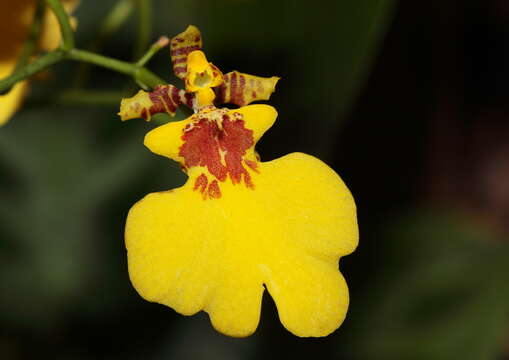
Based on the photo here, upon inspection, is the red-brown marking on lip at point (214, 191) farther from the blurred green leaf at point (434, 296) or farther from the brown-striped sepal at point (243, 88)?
the blurred green leaf at point (434, 296)

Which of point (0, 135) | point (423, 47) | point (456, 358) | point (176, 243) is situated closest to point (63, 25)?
point (176, 243)

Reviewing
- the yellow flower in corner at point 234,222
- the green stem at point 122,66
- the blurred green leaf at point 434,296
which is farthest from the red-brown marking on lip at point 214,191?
the blurred green leaf at point 434,296

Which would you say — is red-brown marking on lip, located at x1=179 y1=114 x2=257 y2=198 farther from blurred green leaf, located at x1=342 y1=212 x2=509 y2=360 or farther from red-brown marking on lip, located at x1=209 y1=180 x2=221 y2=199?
blurred green leaf, located at x1=342 y1=212 x2=509 y2=360

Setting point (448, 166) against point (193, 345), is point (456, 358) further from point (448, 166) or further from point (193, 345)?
point (448, 166)

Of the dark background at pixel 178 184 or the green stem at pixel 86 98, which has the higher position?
the green stem at pixel 86 98

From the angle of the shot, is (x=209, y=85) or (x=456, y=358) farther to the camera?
(x=456, y=358)

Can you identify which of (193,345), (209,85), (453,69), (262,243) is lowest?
(193,345)

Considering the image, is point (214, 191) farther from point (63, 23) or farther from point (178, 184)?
point (178, 184)
